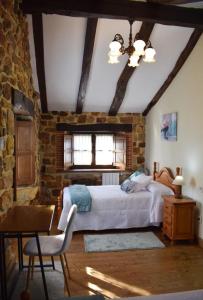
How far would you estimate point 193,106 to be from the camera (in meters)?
4.70

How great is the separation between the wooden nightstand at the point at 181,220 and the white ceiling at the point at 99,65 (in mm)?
2536

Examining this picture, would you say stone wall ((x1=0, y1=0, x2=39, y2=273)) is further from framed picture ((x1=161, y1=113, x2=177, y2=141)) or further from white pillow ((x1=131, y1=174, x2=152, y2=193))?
framed picture ((x1=161, y1=113, x2=177, y2=141))

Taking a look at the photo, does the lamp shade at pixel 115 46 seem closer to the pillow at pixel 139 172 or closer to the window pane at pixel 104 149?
the pillow at pixel 139 172

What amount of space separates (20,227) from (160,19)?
3.10 m

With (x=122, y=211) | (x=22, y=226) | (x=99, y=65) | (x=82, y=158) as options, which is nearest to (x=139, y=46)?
(x=99, y=65)

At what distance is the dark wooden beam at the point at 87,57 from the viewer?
13.5ft

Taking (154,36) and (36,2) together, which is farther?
(154,36)

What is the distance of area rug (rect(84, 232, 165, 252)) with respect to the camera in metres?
4.30

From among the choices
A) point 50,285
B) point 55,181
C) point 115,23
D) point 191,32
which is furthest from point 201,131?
point 55,181

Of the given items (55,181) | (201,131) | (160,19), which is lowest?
(55,181)

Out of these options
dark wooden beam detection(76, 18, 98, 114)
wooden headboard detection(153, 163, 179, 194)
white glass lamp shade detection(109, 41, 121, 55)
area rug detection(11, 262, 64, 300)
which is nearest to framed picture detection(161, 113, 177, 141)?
wooden headboard detection(153, 163, 179, 194)

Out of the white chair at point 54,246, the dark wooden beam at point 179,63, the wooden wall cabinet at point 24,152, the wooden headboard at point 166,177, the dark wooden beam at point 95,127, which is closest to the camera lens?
the white chair at point 54,246

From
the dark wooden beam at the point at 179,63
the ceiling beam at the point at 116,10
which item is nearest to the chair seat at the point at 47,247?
the ceiling beam at the point at 116,10

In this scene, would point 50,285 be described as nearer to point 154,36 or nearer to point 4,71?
point 4,71
